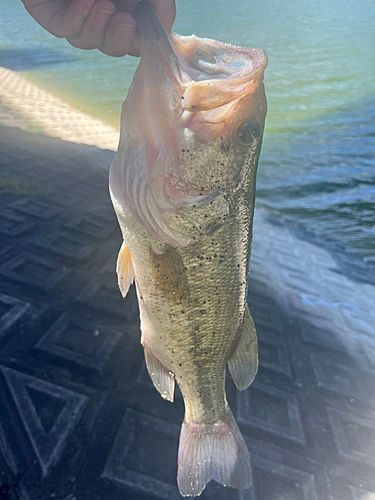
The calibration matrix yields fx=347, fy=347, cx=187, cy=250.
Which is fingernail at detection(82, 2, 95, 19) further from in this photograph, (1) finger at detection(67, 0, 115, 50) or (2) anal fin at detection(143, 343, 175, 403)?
(2) anal fin at detection(143, 343, 175, 403)

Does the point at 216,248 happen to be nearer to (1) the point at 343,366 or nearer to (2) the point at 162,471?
(2) the point at 162,471

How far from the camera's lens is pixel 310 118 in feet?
36.7

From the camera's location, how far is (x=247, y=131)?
A: 131 centimetres

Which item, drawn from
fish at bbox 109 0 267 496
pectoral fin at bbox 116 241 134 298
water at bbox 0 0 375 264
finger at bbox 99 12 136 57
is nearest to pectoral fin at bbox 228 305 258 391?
fish at bbox 109 0 267 496

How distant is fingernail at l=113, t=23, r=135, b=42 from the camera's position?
1.28m

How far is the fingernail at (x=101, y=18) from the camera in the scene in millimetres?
1306

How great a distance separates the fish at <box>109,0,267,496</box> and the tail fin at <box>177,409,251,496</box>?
0.05ft

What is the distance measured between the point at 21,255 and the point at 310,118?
1055cm

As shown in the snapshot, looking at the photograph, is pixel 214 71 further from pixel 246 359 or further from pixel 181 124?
pixel 246 359

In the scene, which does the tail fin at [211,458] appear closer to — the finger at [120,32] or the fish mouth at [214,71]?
the fish mouth at [214,71]

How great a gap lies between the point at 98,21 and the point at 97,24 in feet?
0.04

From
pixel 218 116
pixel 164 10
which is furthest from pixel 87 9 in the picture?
pixel 218 116

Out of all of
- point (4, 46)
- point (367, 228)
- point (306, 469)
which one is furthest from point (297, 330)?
point (4, 46)

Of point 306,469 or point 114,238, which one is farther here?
point 114,238
